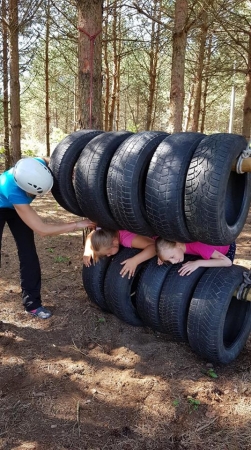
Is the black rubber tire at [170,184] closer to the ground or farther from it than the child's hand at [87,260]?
farther from it

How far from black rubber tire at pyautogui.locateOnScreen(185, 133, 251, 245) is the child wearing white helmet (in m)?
1.21

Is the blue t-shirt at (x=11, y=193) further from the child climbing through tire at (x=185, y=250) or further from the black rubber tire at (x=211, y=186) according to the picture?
the black rubber tire at (x=211, y=186)

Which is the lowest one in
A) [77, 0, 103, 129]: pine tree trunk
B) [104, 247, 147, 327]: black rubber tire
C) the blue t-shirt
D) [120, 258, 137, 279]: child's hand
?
[104, 247, 147, 327]: black rubber tire

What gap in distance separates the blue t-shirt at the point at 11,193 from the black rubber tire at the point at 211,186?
1.53 meters

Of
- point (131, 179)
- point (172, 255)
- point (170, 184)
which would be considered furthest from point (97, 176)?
point (172, 255)

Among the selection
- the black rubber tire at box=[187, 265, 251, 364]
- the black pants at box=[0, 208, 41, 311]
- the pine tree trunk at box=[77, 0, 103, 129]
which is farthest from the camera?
the pine tree trunk at box=[77, 0, 103, 129]

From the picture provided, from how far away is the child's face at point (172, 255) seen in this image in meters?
3.25

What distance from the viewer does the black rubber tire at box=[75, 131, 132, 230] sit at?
3105 mm

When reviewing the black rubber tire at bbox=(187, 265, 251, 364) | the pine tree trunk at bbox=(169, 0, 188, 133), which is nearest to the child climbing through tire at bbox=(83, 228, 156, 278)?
the black rubber tire at bbox=(187, 265, 251, 364)

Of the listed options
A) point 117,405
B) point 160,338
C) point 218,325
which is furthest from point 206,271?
point 117,405

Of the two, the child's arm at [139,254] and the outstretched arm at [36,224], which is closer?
the outstretched arm at [36,224]

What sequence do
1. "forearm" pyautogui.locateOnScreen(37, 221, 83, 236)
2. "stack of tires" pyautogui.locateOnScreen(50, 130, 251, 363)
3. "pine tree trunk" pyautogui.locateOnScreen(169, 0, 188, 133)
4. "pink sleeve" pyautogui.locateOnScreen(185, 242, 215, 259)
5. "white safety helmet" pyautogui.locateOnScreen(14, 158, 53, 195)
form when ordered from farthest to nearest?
"pine tree trunk" pyautogui.locateOnScreen(169, 0, 188, 133) < "forearm" pyautogui.locateOnScreen(37, 221, 83, 236) < "pink sleeve" pyautogui.locateOnScreen(185, 242, 215, 259) < "white safety helmet" pyautogui.locateOnScreen(14, 158, 53, 195) < "stack of tires" pyautogui.locateOnScreen(50, 130, 251, 363)

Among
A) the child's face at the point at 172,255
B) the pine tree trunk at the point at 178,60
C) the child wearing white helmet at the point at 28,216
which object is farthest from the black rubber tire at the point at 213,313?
the pine tree trunk at the point at 178,60

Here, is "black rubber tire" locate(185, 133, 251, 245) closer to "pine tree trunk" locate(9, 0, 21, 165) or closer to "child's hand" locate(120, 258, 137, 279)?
"child's hand" locate(120, 258, 137, 279)
